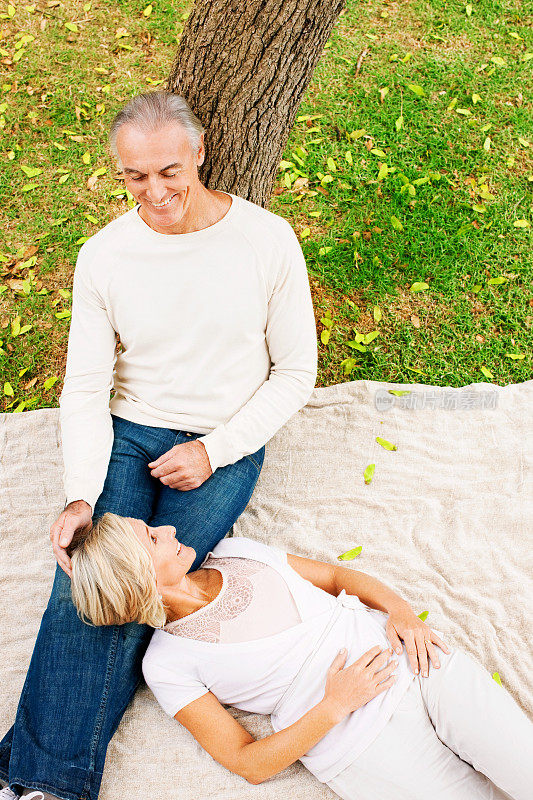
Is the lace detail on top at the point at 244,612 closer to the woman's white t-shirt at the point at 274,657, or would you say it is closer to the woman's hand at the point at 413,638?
the woman's white t-shirt at the point at 274,657

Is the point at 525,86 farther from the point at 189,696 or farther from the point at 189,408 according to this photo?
the point at 189,696

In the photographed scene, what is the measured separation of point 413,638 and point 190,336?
181cm

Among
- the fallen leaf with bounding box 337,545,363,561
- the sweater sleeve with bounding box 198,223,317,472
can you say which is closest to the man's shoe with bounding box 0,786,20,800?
the sweater sleeve with bounding box 198,223,317,472

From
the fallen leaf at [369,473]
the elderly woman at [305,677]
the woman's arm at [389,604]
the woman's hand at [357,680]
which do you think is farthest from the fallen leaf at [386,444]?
the woman's hand at [357,680]

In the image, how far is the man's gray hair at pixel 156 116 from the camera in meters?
2.89

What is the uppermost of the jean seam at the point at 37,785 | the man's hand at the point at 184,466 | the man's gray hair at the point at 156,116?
the man's gray hair at the point at 156,116

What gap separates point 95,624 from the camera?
285 cm

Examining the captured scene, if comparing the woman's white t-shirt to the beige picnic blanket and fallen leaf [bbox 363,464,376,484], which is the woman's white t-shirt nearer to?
the beige picnic blanket

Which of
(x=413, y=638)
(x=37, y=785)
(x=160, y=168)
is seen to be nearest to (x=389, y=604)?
(x=413, y=638)

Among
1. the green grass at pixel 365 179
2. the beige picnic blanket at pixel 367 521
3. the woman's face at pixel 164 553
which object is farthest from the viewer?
the green grass at pixel 365 179

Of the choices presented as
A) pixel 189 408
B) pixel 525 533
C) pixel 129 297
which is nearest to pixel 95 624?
pixel 189 408

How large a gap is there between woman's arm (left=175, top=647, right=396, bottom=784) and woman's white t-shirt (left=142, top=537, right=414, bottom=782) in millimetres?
69

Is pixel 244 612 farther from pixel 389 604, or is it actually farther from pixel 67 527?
pixel 67 527

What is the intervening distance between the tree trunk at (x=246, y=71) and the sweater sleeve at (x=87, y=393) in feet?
3.68
